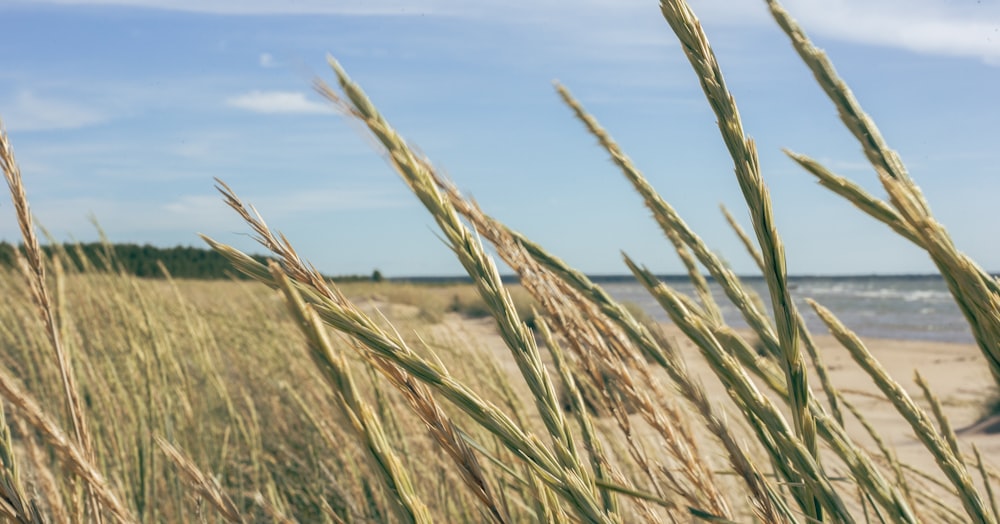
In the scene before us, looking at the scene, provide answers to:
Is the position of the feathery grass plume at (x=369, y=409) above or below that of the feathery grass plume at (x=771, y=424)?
below

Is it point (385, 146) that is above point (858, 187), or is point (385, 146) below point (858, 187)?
below

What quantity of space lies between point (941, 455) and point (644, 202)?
403 millimetres

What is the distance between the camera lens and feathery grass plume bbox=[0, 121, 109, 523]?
908mm

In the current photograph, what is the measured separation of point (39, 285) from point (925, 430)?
99 cm

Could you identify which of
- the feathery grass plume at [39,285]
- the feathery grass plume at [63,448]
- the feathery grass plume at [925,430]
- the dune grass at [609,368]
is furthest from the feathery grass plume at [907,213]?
the feathery grass plume at [39,285]

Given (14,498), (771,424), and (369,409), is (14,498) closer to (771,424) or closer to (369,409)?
(369,409)

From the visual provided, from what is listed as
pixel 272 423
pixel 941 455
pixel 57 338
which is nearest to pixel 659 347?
pixel 941 455

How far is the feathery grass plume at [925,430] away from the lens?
2.29ft

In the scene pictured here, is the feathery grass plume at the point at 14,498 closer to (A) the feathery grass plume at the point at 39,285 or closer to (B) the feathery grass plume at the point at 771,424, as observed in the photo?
(A) the feathery grass plume at the point at 39,285

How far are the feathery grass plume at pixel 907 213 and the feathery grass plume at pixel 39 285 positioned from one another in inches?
33.0

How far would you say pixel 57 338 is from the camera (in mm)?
986

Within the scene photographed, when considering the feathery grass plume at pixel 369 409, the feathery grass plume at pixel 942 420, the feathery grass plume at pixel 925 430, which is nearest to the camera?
the feathery grass plume at pixel 369 409

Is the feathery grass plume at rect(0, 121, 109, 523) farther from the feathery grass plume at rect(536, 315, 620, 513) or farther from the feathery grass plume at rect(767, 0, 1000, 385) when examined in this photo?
the feathery grass plume at rect(767, 0, 1000, 385)

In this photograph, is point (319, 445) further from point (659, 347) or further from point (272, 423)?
point (659, 347)
